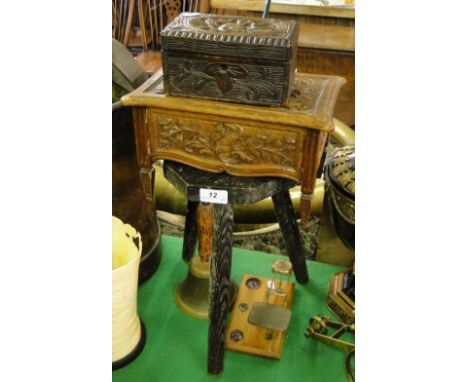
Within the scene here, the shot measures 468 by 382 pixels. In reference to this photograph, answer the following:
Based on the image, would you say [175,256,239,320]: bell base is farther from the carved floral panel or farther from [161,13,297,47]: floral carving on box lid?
[161,13,297,47]: floral carving on box lid

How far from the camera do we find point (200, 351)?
168 cm

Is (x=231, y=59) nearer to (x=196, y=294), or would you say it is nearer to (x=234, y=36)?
(x=234, y=36)

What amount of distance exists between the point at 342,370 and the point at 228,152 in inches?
35.2

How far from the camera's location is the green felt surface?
159cm

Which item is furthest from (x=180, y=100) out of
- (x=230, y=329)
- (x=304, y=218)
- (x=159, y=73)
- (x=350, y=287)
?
(x=350, y=287)

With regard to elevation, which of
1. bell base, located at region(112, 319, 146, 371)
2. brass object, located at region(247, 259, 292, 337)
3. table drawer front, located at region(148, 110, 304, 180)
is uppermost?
table drawer front, located at region(148, 110, 304, 180)

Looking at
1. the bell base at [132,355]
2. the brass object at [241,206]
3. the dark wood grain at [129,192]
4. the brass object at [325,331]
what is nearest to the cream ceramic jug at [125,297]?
the bell base at [132,355]

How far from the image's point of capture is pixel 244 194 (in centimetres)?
128

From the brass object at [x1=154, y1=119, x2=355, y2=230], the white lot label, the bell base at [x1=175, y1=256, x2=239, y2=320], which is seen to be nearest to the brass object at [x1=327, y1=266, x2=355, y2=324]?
the bell base at [x1=175, y1=256, x2=239, y2=320]

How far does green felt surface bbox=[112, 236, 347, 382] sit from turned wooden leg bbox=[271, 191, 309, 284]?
0.30 feet

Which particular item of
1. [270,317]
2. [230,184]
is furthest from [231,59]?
[270,317]

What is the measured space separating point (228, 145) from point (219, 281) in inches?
17.0

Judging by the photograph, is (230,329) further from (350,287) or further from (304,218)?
(304,218)

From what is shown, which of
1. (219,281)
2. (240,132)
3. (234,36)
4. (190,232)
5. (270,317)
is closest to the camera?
(234,36)
